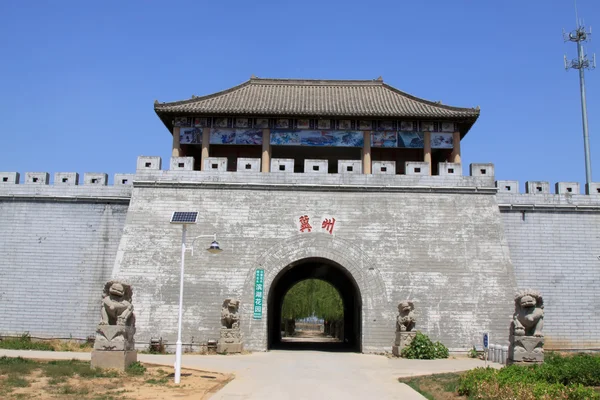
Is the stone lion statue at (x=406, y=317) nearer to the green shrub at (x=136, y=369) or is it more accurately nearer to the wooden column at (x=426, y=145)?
the wooden column at (x=426, y=145)

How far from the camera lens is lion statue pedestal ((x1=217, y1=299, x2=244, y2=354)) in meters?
13.0

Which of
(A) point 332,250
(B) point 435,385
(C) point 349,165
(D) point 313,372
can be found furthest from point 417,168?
(B) point 435,385

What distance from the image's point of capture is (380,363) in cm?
1173

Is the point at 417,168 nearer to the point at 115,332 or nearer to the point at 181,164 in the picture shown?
the point at 181,164

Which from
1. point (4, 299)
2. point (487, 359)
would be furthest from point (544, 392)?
point (4, 299)

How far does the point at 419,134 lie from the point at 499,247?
4341 mm

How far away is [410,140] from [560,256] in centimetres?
519

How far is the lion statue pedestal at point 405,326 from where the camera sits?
12969 millimetres

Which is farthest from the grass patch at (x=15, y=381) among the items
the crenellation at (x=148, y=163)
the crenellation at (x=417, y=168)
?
the crenellation at (x=417, y=168)

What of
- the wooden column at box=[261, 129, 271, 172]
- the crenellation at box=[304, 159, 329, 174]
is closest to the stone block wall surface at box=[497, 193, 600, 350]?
the crenellation at box=[304, 159, 329, 174]

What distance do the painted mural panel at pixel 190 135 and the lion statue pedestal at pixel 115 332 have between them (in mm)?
7452

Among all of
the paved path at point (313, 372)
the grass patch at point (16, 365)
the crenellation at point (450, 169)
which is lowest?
the paved path at point (313, 372)

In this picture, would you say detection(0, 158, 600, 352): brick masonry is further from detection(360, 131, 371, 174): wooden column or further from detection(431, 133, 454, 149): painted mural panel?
detection(431, 133, 454, 149): painted mural panel

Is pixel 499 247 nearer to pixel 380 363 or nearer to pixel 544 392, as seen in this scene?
pixel 380 363
